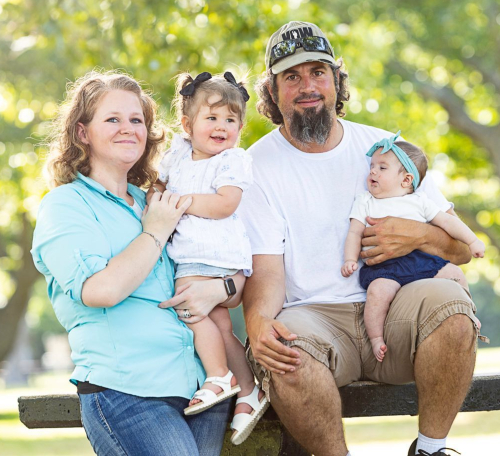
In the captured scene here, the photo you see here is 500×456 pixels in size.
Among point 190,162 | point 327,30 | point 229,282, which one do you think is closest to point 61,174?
point 190,162

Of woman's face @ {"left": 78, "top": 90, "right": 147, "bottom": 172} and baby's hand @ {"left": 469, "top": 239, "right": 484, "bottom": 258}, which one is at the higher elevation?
woman's face @ {"left": 78, "top": 90, "right": 147, "bottom": 172}

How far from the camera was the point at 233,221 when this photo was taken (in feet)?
11.8

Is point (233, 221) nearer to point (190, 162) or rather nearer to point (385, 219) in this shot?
point (190, 162)

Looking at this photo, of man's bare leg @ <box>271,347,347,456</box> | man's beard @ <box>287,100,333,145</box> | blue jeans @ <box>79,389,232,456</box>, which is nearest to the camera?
blue jeans @ <box>79,389,232,456</box>

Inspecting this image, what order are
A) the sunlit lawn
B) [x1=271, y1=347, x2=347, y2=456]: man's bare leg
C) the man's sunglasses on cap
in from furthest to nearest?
the sunlit lawn → the man's sunglasses on cap → [x1=271, y1=347, x2=347, y2=456]: man's bare leg

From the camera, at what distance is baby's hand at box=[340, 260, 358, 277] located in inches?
153

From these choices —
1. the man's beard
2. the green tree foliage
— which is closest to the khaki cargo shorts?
the man's beard

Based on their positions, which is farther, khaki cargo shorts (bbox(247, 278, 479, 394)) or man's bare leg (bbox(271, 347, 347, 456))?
khaki cargo shorts (bbox(247, 278, 479, 394))

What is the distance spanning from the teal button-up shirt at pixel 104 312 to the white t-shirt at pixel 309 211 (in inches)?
34.1

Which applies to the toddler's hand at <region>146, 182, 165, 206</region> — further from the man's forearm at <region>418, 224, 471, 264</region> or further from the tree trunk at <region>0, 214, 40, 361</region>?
the tree trunk at <region>0, 214, 40, 361</region>

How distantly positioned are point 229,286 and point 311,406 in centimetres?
63

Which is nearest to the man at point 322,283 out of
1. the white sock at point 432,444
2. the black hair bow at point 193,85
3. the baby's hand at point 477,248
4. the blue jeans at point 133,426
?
the white sock at point 432,444

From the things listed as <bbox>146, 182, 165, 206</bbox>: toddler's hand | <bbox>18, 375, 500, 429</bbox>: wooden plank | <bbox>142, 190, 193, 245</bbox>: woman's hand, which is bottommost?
<bbox>18, 375, 500, 429</bbox>: wooden plank

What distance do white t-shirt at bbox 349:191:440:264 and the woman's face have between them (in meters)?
1.21
